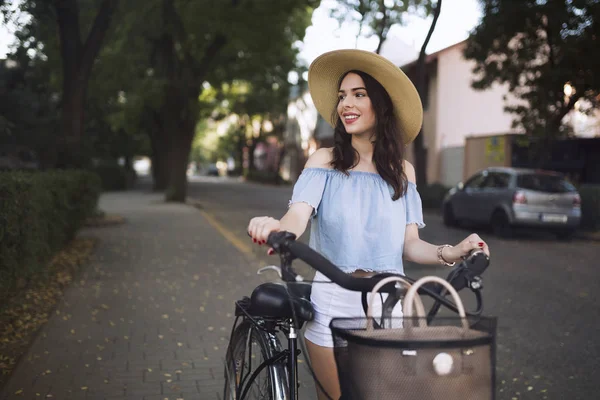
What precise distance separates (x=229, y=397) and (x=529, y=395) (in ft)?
8.00

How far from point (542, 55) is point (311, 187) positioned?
18.1 meters

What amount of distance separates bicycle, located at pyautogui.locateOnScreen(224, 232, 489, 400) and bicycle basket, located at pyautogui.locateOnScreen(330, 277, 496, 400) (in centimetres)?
7

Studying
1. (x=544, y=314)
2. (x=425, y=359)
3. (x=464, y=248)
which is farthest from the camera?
(x=544, y=314)

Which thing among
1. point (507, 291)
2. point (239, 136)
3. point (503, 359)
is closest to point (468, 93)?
point (507, 291)

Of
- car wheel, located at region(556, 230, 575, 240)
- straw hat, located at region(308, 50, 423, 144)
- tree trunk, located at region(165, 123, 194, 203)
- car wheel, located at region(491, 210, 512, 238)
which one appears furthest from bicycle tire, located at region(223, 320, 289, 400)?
tree trunk, located at region(165, 123, 194, 203)

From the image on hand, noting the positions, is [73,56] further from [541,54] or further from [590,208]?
[590,208]

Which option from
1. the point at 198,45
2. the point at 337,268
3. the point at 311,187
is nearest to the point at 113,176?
the point at 198,45

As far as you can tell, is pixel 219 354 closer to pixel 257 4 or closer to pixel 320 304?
pixel 320 304

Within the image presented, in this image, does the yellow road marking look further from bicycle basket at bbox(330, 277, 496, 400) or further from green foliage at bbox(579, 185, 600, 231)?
bicycle basket at bbox(330, 277, 496, 400)

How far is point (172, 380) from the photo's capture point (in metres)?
4.73

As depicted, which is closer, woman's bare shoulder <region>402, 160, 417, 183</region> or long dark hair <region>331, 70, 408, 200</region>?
long dark hair <region>331, 70, 408, 200</region>

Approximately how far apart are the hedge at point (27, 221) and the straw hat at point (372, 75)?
3.53m

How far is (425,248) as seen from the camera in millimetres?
2551

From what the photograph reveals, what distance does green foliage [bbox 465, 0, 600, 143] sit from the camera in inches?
664
